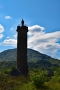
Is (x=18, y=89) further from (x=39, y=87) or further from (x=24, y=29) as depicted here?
(x=24, y=29)

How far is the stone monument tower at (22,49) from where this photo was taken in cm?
5266

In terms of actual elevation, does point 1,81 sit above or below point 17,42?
below

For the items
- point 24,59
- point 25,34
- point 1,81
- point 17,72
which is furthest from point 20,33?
point 1,81

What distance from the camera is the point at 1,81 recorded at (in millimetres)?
15586

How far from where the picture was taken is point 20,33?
183 ft

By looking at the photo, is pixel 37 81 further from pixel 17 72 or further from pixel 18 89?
pixel 17 72

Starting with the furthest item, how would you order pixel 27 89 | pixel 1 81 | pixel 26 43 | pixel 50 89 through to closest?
pixel 26 43 < pixel 50 89 < pixel 27 89 < pixel 1 81

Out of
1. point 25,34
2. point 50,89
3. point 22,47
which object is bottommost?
point 50,89

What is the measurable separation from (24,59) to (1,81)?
123 ft

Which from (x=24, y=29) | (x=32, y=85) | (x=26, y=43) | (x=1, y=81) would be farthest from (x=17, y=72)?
(x=1, y=81)

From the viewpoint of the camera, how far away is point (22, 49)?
53719mm

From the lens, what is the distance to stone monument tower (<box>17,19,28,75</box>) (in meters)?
52.7

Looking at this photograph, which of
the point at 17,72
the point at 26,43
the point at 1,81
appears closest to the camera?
the point at 1,81

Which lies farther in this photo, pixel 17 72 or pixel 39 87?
pixel 17 72
